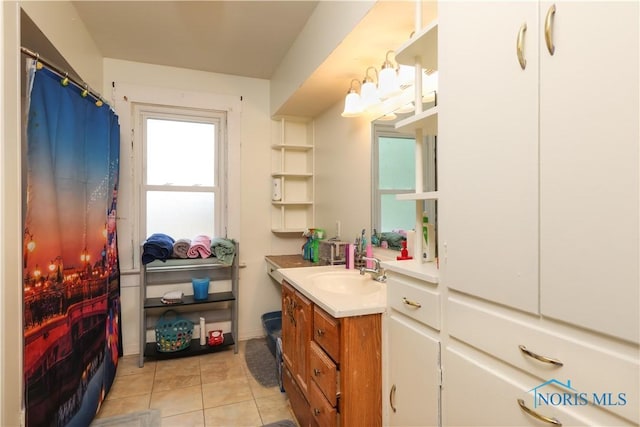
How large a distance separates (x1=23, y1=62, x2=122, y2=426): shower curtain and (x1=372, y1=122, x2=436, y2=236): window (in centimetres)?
176

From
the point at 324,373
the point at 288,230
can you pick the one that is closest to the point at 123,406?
the point at 324,373

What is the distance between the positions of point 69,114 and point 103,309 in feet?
4.17

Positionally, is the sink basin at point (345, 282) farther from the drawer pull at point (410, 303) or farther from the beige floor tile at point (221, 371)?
the beige floor tile at point (221, 371)

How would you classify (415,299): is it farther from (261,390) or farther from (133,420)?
(133,420)

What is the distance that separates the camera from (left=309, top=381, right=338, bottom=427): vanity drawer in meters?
1.31

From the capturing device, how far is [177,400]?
2088 millimetres

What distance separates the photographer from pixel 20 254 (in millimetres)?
1288

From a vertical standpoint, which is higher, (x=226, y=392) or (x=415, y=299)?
(x=415, y=299)

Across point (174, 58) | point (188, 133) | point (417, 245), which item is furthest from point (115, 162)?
point (417, 245)

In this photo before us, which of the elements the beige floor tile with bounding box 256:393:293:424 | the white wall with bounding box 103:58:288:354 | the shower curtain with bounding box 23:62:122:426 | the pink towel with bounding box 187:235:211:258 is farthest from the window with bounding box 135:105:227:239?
the beige floor tile with bounding box 256:393:293:424

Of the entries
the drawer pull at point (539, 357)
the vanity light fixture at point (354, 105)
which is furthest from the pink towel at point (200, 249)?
the drawer pull at point (539, 357)

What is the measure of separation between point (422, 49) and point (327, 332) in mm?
1233

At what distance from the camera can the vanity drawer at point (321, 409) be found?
4.30ft
